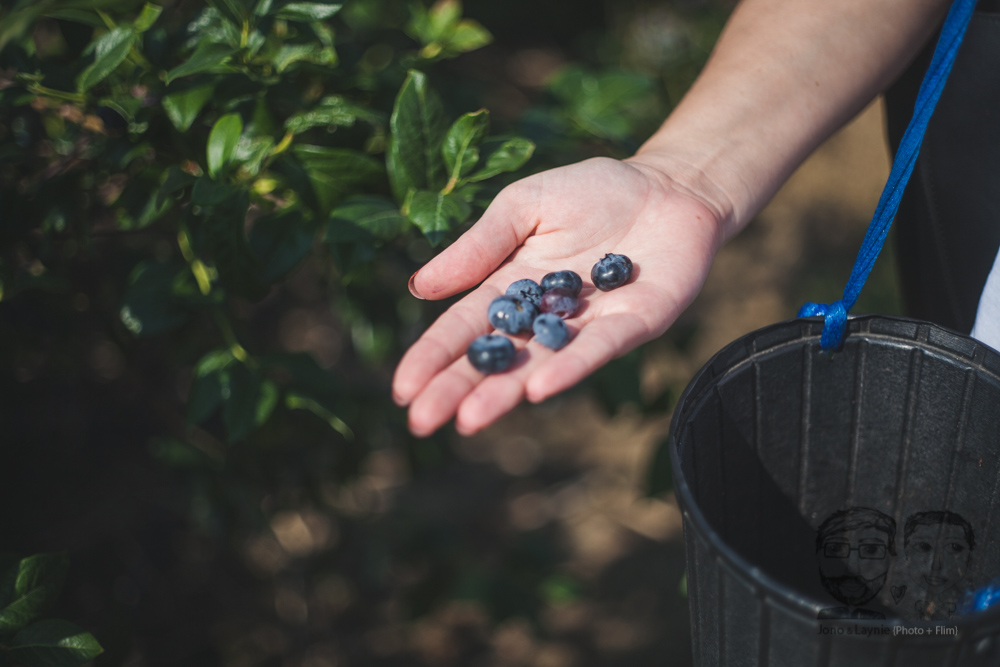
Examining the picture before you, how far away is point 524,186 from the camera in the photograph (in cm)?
125

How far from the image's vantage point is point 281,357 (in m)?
1.30

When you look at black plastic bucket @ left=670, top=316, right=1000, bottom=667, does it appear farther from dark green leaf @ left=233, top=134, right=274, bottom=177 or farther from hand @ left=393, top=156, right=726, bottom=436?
dark green leaf @ left=233, top=134, right=274, bottom=177

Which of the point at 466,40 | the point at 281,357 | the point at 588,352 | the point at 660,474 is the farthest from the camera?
the point at 660,474

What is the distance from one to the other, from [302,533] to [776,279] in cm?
242

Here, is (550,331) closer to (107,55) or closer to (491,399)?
(491,399)

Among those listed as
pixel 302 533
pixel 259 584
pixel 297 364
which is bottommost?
pixel 302 533

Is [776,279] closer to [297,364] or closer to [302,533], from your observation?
[302,533]

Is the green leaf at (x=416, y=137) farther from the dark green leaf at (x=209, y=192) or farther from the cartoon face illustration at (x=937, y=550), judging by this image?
the cartoon face illustration at (x=937, y=550)

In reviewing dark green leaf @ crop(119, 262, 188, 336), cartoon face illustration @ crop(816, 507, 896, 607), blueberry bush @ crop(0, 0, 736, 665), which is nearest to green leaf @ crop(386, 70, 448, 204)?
blueberry bush @ crop(0, 0, 736, 665)

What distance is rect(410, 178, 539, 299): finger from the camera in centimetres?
113

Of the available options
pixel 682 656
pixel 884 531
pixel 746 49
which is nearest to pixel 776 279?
pixel 682 656

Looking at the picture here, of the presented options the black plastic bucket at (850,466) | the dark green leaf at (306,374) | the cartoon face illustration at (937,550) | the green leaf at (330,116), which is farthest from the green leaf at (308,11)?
the cartoon face illustration at (937,550)

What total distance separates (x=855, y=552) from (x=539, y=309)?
614 mm

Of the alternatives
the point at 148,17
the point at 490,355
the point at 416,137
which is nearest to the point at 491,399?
the point at 490,355
